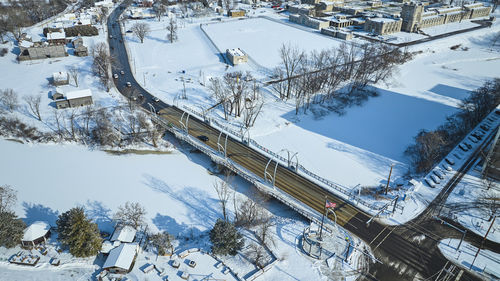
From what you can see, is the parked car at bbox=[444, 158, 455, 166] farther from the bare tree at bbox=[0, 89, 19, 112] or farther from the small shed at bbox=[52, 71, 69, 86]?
the bare tree at bbox=[0, 89, 19, 112]

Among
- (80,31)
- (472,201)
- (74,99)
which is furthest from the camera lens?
(80,31)

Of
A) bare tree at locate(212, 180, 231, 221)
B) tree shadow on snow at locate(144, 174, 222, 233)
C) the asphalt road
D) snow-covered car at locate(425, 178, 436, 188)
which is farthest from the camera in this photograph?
snow-covered car at locate(425, 178, 436, 188)

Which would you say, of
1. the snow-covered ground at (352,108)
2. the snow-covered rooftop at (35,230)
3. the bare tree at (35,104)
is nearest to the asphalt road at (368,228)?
the snow-covered ground at (352,108)

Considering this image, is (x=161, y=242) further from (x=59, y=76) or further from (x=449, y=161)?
(x=59, y=76)

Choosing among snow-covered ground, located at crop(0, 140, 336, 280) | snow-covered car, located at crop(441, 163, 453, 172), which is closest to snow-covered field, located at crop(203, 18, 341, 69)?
snow-covered ground, located at crop(0, 140, 336, 280)

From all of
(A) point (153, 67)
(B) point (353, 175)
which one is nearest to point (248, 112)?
(B) point (353, 175)

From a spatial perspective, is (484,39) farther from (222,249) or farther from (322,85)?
(222,249)

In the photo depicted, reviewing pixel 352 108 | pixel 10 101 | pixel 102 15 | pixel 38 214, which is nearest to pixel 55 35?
pixel 102 15
